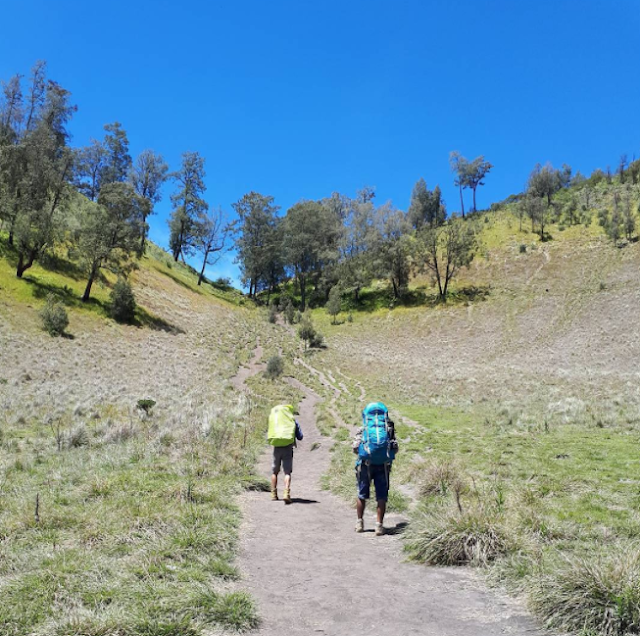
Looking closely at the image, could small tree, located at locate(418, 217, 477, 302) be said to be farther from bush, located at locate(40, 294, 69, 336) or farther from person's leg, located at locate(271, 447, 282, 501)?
person's leg, located at locate(271, 447, 282, 501)

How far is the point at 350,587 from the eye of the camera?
5566 mm

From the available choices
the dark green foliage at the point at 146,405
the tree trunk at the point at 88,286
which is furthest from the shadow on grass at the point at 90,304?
the dark green foliage at the point at 146,405

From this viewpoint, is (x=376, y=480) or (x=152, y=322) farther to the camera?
(x=152, y=322)

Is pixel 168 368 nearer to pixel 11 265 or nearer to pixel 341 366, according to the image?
pixel 341 366

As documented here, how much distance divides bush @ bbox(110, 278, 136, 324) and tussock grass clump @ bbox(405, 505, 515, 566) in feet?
145

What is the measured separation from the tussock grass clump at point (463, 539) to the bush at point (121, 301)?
44.1 metres

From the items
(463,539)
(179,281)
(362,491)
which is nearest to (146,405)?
(362,491)

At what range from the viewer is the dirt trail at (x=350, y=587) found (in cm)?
463

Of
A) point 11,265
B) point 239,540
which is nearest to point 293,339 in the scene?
point 11,265

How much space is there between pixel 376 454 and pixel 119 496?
4800 millimetres

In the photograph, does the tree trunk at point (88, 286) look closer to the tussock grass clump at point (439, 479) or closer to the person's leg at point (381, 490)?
the tussock grass clump at point (439, 479)

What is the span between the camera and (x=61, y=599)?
4.74 m

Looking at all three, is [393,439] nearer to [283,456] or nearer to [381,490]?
[381,490]

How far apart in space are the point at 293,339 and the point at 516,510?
4746cm
